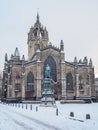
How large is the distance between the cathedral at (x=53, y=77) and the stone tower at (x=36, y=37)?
18.1 m

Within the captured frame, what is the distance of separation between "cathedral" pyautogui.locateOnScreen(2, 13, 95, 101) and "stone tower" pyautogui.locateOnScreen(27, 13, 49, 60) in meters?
18.1

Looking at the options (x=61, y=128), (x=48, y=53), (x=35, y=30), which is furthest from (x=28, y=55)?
(x=61, y=128)

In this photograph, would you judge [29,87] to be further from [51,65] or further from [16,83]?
[51,65]

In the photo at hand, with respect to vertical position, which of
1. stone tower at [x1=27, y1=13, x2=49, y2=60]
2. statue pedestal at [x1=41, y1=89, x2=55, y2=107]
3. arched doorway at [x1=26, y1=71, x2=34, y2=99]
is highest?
stone tower at [x1=27, y1=13, x2=49, y2=60]

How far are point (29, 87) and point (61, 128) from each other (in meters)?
56.0

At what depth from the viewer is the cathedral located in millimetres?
68500

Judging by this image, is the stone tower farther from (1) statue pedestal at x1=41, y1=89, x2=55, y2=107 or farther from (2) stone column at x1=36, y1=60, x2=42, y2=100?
(1) statue pedestal at x1=41, y1=89, x2=55, y2=107

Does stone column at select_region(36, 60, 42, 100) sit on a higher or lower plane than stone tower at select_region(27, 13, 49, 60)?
lower

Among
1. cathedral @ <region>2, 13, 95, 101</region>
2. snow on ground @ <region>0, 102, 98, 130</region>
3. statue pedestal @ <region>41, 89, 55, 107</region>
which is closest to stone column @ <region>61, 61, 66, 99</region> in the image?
cathedral @ <region>2, 13, 95, 101</region>

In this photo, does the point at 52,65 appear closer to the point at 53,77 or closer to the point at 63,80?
the point at 53,77

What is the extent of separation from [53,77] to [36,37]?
24709 mm

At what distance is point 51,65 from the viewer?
71375 millimetres

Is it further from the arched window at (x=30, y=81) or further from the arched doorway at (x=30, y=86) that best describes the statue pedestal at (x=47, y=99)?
the arched window at (x=30, y=81)

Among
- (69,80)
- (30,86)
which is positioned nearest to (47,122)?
(30,86)
